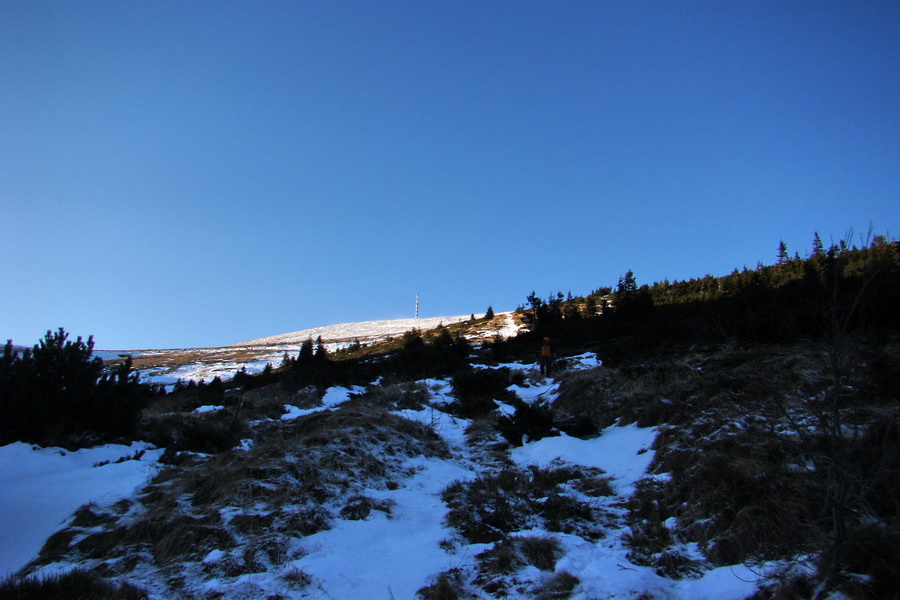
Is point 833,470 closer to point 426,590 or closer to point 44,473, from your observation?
point 426,590

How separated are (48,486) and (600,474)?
6696 mm

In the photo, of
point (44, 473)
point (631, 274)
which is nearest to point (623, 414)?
point (44, 473)

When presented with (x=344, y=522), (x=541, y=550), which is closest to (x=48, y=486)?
(x=344, y=522)

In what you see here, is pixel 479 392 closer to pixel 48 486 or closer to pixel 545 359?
pixel 545 359

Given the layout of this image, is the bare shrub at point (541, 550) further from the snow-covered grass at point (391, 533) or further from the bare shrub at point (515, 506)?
the bare shrub at point (515, 506)

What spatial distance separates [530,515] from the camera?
15.8ft

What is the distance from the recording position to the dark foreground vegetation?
9.91 feet

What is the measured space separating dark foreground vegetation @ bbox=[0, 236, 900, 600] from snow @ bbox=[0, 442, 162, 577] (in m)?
0.23

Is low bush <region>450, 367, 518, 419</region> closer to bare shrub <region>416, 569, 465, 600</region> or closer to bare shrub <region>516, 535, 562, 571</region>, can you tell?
bare shrub <region>516, 535, 562, 571</region>

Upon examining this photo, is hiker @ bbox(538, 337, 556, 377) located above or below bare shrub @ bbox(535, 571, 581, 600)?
above

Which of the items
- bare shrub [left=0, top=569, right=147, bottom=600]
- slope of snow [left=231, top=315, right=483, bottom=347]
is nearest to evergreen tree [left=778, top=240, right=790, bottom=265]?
slope of snow [left=231, top=315, right=483, bottom=347]

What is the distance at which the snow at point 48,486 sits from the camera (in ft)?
13.2

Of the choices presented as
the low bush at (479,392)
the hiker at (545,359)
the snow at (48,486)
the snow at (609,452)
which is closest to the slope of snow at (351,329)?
the hiker at (545,359)

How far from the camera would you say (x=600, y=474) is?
6168 mm
